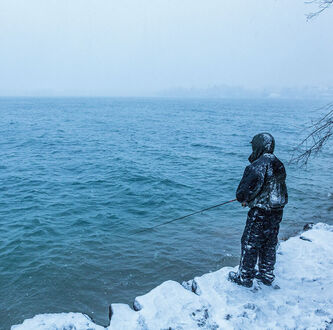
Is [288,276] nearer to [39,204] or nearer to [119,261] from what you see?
[119,261]

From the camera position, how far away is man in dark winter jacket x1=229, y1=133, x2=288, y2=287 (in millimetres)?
5121

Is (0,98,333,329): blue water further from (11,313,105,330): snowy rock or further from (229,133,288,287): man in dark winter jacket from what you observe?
(229,133,288,287): man in dark winter jacket

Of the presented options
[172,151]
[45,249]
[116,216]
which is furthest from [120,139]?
[45,249]

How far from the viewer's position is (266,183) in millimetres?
5141

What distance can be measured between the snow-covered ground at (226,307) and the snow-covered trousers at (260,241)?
1.14ft

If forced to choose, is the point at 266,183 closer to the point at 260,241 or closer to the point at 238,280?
the point at 260,241

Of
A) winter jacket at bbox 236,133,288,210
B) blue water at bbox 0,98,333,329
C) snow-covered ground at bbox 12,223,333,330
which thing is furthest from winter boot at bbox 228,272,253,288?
blue water at bbox 0,98,333,329

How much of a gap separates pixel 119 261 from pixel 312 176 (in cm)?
1489

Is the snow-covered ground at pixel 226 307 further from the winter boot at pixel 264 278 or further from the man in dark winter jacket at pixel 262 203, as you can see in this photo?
the man in dark winter jacket at pixel 262 203

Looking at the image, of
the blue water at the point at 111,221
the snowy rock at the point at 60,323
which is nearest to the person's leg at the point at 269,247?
the blue water at the point at 111,221

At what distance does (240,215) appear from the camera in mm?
12008

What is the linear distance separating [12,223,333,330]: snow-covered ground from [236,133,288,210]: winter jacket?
1758 mm

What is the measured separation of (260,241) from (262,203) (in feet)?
2.64

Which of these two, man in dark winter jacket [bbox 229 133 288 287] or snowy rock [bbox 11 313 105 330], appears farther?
man in dark winter jacket [bbox 229 133 288 287]
